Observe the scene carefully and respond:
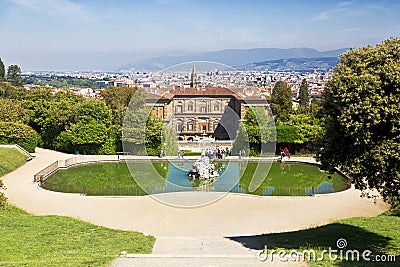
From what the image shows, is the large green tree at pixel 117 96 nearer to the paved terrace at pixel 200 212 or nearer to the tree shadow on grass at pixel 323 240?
the paved terrace at pixel 200 212

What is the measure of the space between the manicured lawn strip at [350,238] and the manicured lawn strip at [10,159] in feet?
55.7

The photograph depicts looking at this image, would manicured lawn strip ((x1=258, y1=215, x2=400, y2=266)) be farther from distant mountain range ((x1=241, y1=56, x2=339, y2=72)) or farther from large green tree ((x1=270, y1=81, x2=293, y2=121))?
large green tree ((x1=270, y1=81, x2=293, y2=121))

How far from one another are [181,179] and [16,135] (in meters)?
12.9

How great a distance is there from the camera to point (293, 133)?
1236 inches

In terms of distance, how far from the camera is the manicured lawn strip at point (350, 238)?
9.84 metres

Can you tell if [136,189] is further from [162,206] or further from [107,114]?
[107,114]

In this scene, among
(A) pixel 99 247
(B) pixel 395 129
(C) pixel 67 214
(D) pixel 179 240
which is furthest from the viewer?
(C) pixel 67 214

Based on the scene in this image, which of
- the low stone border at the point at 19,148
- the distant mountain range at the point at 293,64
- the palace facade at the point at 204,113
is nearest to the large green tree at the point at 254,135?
the distant mountain range at the point at 293,64

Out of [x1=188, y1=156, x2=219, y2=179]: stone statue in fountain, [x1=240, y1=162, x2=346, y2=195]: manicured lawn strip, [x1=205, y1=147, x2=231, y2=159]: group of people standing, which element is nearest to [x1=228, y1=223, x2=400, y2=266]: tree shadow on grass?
[x1=240, y1=162, x2=346, y2=195]: manicured lawn strip

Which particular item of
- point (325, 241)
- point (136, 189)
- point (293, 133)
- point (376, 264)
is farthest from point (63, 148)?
point (376, 264)

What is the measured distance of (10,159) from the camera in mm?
25844

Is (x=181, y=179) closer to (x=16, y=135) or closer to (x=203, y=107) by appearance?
(x=16, y=135)

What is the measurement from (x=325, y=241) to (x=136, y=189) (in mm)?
10815

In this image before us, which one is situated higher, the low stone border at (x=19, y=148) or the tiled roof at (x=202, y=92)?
the tiled roof at (x=202, y=92)
